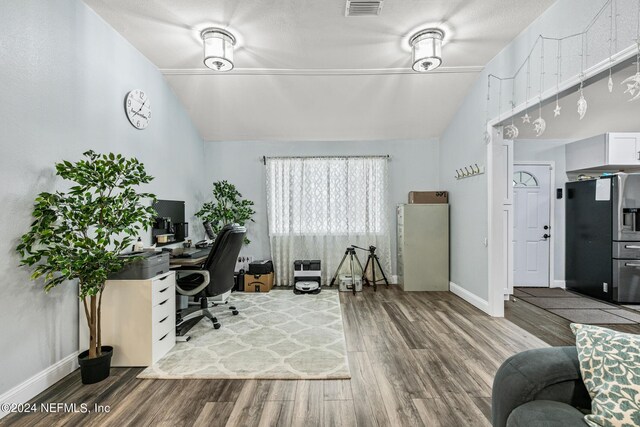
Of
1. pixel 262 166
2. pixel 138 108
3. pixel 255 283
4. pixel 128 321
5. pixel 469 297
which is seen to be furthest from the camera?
pixel 262 166

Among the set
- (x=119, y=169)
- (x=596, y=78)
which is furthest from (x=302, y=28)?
(x=596, y=78)

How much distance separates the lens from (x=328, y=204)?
16.1 ft

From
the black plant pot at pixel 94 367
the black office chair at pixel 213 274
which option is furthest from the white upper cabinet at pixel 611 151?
the black plant pot at pixel 94 367

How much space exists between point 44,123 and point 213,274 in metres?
1.80

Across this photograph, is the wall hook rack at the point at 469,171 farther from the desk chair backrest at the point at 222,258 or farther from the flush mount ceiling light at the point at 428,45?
the desk chair backrest at the point at 222,258

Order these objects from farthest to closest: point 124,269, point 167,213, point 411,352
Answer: point 167,213 → point 411,352 → point 124,269

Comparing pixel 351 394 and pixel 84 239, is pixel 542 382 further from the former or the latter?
pixel 84 239

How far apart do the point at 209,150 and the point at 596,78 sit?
4902 mm

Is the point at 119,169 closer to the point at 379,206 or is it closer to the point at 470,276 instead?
the point at 379,206

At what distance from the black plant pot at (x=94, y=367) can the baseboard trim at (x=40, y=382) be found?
0.56ft

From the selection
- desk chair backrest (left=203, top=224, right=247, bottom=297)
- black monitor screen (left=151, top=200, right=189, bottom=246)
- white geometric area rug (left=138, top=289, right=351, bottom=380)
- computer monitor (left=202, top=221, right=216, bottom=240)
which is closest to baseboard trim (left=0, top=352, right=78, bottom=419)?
white geometric area rug (left=138, top=289, right=351, bottom=380)

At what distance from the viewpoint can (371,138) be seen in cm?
494

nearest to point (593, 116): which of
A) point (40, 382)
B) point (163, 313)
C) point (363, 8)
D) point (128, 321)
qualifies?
point (363, 8)

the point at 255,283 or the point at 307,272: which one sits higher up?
the point at 307,272
